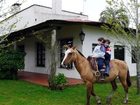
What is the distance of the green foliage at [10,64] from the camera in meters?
16.8

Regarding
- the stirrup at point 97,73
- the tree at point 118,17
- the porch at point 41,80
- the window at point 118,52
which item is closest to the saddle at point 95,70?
the stirrup at point 97,73

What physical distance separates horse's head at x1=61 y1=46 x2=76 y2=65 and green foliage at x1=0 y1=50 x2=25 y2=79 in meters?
8.22

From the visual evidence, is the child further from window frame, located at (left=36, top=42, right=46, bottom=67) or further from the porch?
window frame, located at (left=36, top=42, right=46, bottom=67)

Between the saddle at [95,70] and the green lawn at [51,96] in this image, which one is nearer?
the saddle at [95,70]

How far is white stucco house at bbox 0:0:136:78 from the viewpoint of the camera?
50.1 ft

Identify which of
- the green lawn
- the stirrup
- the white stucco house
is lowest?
the green lawn

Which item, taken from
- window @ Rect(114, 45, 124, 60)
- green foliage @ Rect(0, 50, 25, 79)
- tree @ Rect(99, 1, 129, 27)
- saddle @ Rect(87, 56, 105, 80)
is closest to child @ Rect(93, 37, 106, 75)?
saddle @ Rect(87, 56, 105, 80)

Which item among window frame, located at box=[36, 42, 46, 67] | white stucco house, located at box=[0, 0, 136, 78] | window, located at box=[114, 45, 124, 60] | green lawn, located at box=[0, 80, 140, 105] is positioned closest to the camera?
green lawn, located at box=[0, 80, 140, 105]

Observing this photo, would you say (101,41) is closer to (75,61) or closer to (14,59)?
(75,61)

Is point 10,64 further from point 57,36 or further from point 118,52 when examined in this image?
point 118,52

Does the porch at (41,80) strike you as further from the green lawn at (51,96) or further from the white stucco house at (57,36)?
the green lawn at (51,96)

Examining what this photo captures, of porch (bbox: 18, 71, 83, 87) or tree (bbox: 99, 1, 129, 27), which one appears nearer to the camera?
tree (bbox: 99, 1, 129, 27)

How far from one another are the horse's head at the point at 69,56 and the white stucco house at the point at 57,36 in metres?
3.20

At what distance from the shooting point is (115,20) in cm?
1226
